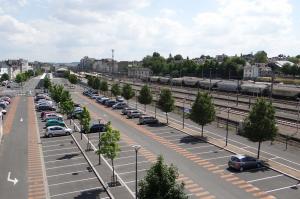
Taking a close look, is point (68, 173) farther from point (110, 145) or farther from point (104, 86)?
point (104, 86)

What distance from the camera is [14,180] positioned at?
3412 centimetres

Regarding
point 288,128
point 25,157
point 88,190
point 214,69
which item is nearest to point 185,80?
point 214,69

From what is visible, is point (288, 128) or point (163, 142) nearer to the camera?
point (163, 142)

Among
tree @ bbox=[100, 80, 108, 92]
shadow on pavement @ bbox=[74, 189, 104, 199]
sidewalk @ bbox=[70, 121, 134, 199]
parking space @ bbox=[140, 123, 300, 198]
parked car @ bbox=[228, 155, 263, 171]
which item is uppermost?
tree @ bbox=[100, 80, 108, 92]

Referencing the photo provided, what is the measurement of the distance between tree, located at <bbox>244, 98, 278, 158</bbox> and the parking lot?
57.2 ft

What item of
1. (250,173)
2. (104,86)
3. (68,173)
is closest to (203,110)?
(250,173)

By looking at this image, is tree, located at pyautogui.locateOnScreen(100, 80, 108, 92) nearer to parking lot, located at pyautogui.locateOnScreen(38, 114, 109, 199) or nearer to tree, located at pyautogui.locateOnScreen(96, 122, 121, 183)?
parking lot, located at pyautogui.locateOnScreen(38, 114, 109, 199)

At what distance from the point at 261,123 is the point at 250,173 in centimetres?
675

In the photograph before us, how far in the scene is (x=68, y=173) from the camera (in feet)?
119

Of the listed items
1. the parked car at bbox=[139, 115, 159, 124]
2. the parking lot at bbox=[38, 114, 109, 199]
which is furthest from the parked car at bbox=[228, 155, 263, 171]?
the parked car at bbox=[139, 115, 159, 124]

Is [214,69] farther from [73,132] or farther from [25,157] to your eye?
[25,157]

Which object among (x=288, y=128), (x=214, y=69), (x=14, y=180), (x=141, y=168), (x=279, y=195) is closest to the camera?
(x=279, y=195)

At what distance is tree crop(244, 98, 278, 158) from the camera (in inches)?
1582

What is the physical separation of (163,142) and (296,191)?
20.3m
